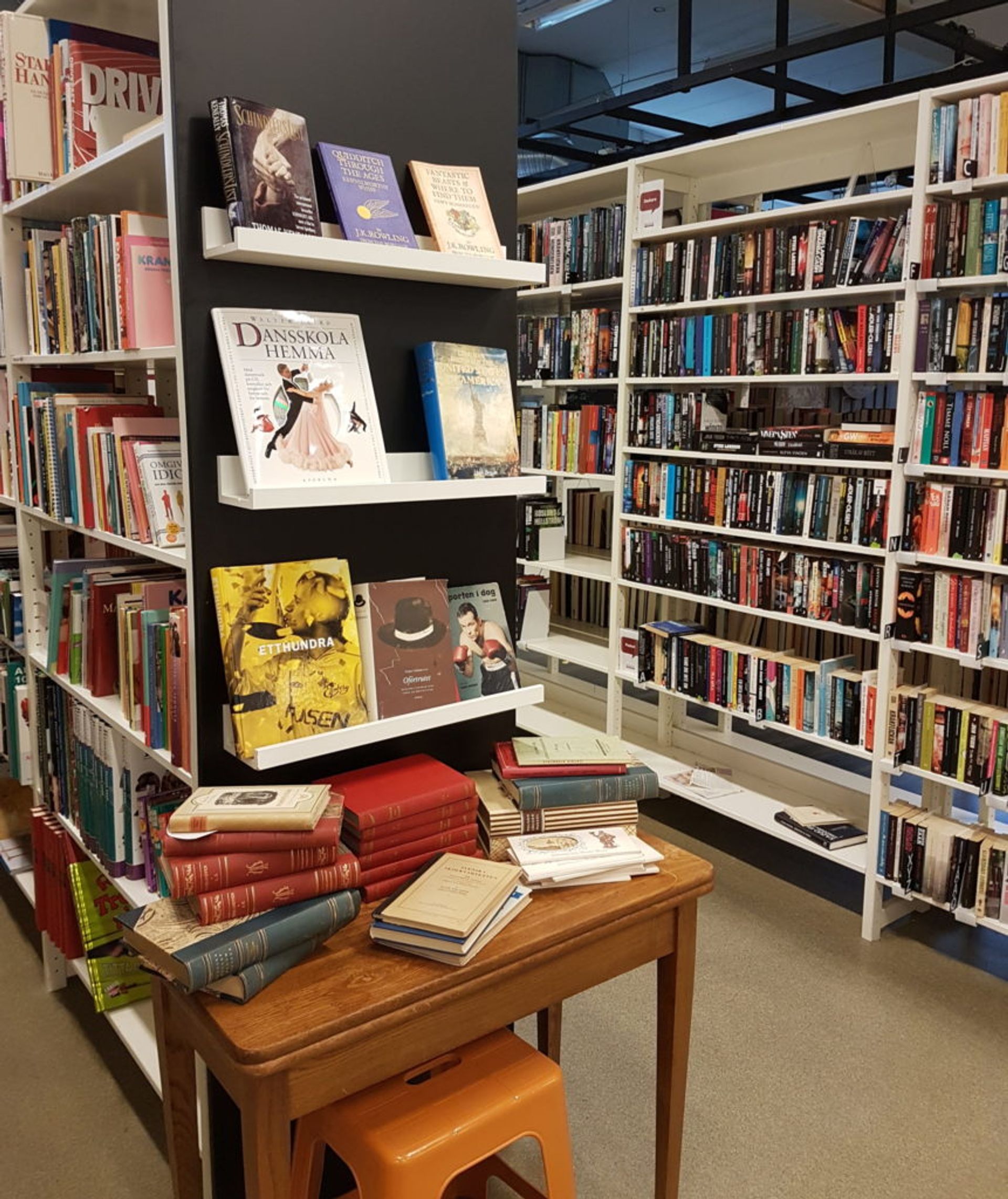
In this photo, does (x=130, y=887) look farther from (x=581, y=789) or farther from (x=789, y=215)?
(x=789, y=215)

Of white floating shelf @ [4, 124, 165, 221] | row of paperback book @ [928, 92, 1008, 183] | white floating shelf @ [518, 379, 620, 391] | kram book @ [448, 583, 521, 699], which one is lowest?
kram book @ [448, 583, 521, 699]

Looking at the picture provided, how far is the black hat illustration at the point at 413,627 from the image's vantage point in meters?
1.74

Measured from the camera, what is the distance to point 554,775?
5.70ft

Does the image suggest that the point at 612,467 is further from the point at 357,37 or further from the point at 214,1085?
the point at 214,1085

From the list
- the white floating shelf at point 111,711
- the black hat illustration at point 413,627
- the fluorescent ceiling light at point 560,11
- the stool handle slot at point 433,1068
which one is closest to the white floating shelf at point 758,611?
the black hat illustration at point 413,627

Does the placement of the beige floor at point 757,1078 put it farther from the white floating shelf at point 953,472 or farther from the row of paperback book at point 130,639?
the white floating shelf at point 953,472

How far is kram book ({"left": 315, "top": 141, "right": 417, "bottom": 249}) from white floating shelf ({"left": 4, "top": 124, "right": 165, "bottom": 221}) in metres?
0.26

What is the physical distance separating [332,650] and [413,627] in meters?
0.17

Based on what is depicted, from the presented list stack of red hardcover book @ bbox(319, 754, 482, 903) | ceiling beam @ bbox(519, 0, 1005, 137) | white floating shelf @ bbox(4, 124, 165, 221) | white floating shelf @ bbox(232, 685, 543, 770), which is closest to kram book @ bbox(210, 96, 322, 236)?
white floating shelf @ bbox(4, 124, 165, 221)

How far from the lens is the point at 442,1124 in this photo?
1441 millimetres

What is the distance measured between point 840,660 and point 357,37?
229 centimetres

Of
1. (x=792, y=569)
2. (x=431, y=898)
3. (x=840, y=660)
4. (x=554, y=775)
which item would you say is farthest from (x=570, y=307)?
(x=431, y=898)

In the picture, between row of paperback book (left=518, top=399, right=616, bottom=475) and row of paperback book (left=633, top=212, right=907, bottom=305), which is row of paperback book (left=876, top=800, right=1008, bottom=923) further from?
row of paperback book (left=518, top=399, right=616, bottom=475)

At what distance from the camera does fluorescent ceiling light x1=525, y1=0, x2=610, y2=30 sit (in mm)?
4527
